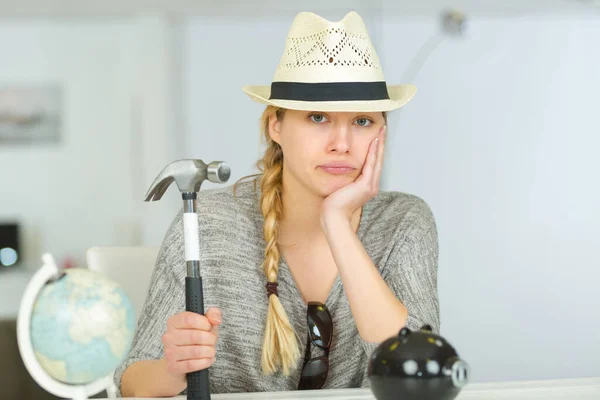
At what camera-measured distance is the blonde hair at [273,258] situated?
1.68 metres

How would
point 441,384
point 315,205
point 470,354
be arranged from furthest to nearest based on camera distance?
point 470,354 < point 315,205 < point 441,384

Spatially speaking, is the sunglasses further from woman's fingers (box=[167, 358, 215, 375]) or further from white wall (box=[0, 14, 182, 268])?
white wall (box=[0, 14, 182, 268])

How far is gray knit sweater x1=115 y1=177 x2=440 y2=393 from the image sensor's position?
1.67 m

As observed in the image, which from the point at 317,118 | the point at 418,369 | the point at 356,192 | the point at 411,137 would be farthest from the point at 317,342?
the point at 411,137

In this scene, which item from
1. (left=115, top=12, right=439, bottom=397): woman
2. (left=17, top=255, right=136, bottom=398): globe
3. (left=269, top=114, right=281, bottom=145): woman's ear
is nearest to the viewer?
(left=17, top=255, right=136, bottom=398): globe

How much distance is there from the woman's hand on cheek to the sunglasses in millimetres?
234

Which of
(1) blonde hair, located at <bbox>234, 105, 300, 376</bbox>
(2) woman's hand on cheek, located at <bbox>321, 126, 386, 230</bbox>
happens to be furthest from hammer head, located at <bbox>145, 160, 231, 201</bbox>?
(1) blonde hair, located at <bbox>234, 105, 300, 376</bbox>

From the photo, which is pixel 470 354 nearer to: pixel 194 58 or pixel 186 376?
pixel 194 58

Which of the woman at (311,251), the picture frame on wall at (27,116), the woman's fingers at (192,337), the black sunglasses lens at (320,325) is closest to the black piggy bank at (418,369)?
the woman's fingers at (192,337)

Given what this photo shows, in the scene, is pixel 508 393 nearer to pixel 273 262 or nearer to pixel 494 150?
pixel 273 262

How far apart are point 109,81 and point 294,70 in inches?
126

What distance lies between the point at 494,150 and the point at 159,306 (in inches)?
132

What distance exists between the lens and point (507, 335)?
4555mm

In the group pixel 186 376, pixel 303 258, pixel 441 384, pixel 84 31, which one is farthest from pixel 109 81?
pixel 441 384
